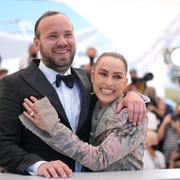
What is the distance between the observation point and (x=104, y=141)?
1.63 metres

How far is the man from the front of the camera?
1.66 metres

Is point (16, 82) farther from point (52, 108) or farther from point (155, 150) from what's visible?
point (155, 150)

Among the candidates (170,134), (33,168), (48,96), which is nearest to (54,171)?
(33,168)

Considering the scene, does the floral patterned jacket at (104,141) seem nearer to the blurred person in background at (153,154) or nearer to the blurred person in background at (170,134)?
the blurred person in background at (153,154)

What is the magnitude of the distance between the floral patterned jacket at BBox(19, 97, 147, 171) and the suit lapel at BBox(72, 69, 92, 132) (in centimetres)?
8

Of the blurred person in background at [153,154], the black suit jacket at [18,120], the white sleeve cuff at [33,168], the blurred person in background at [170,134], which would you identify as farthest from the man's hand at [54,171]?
the blurred person in background at [170,134]

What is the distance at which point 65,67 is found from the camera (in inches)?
73.3

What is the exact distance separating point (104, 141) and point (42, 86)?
1.08ft

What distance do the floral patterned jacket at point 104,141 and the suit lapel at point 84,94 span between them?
0.08 m

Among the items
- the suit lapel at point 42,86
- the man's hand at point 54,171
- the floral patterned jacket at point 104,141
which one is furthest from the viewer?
the suit lapel at point 42,86

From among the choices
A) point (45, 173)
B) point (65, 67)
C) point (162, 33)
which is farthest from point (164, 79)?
point (45, 173)

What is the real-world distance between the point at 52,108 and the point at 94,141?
0.26 metres

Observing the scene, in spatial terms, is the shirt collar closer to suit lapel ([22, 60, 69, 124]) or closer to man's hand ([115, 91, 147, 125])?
suit lapel ([22, 60, 69, 124])

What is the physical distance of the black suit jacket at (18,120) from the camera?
1.67 meters
